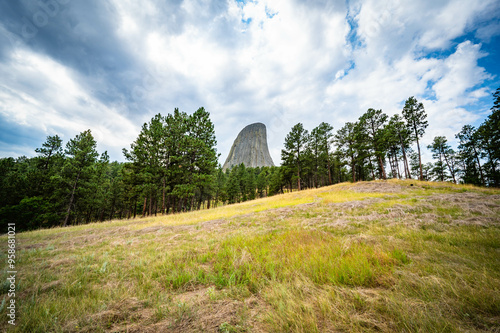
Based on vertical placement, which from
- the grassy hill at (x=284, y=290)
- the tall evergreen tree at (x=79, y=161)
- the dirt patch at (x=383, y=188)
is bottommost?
the grassy hill at (x=284, y=290)

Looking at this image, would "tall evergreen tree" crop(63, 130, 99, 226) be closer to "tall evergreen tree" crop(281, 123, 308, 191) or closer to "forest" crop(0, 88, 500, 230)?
"forest" crop(0, 88, 500, 230)

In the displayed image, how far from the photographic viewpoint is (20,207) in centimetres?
2169

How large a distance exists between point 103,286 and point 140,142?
22181mm

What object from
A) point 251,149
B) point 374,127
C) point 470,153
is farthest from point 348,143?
point 251,149

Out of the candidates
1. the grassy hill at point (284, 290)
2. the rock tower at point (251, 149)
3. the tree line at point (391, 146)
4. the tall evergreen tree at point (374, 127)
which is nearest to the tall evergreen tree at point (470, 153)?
the tree line at point (391, 146)

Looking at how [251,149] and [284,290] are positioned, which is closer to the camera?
[284,290]

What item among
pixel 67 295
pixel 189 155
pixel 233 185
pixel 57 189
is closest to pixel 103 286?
pixel 67 295

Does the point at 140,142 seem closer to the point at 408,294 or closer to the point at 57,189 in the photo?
the point at 57,189

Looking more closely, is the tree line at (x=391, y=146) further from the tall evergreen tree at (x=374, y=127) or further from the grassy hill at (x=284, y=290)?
the grassy hill at (x=284, y=290)

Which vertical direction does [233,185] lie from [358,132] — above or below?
below

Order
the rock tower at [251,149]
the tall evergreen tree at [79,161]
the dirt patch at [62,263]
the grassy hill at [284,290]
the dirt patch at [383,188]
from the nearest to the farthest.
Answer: the grassy hill at [284,290] < the dirt patch at [62,263] < the dirt patch at [383,188] < the tall evergreen tree at [79,161] < the rock tower at [251,149]

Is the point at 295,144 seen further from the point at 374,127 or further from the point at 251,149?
the point at 251,149

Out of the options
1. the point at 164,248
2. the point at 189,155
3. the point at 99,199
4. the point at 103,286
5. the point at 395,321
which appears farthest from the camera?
the point at 99,199

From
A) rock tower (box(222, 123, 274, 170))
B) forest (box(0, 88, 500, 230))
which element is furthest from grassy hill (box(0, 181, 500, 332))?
rock tower (box(222, 123, 274, 170))
